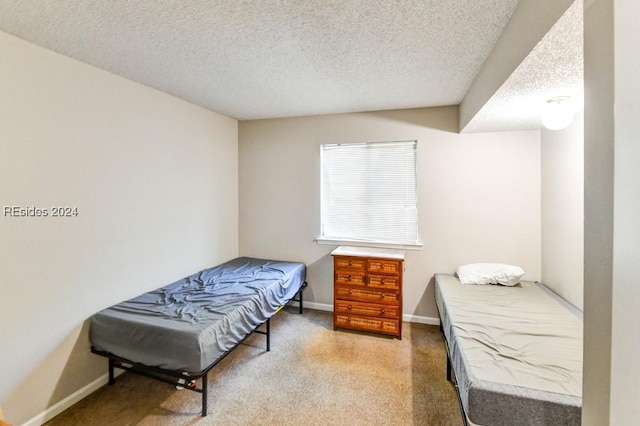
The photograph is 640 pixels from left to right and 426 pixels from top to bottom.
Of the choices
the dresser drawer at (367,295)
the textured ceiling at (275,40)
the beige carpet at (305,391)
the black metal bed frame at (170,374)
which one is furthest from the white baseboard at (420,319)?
the textured ceiling at (275,40)

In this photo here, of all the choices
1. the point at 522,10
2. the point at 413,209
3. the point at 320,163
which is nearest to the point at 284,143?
the point at 320,163

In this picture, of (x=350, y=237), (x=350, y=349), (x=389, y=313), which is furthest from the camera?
(x=350, y=237)

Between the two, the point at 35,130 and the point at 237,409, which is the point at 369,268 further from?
the point at 35,130

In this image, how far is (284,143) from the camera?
12.1 feet

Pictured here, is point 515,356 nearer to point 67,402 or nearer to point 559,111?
point 559,111

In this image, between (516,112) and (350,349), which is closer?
(516,112)

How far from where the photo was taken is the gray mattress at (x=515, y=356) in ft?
4.15

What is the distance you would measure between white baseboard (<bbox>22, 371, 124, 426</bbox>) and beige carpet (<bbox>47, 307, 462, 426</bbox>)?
4 centimetres

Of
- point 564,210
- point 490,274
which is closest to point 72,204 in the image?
point 490,274

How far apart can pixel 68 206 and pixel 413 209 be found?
322 cm

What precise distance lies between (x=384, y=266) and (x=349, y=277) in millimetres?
405

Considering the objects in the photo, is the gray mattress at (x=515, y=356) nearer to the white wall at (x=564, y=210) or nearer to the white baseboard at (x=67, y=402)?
the white wall at (x=564, y=210)

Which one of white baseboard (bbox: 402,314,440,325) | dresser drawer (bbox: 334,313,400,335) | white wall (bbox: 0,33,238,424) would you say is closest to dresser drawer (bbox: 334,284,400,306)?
dresser drawer (bbox: 334,313,400,335)

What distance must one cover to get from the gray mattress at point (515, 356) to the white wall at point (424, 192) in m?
0.68
